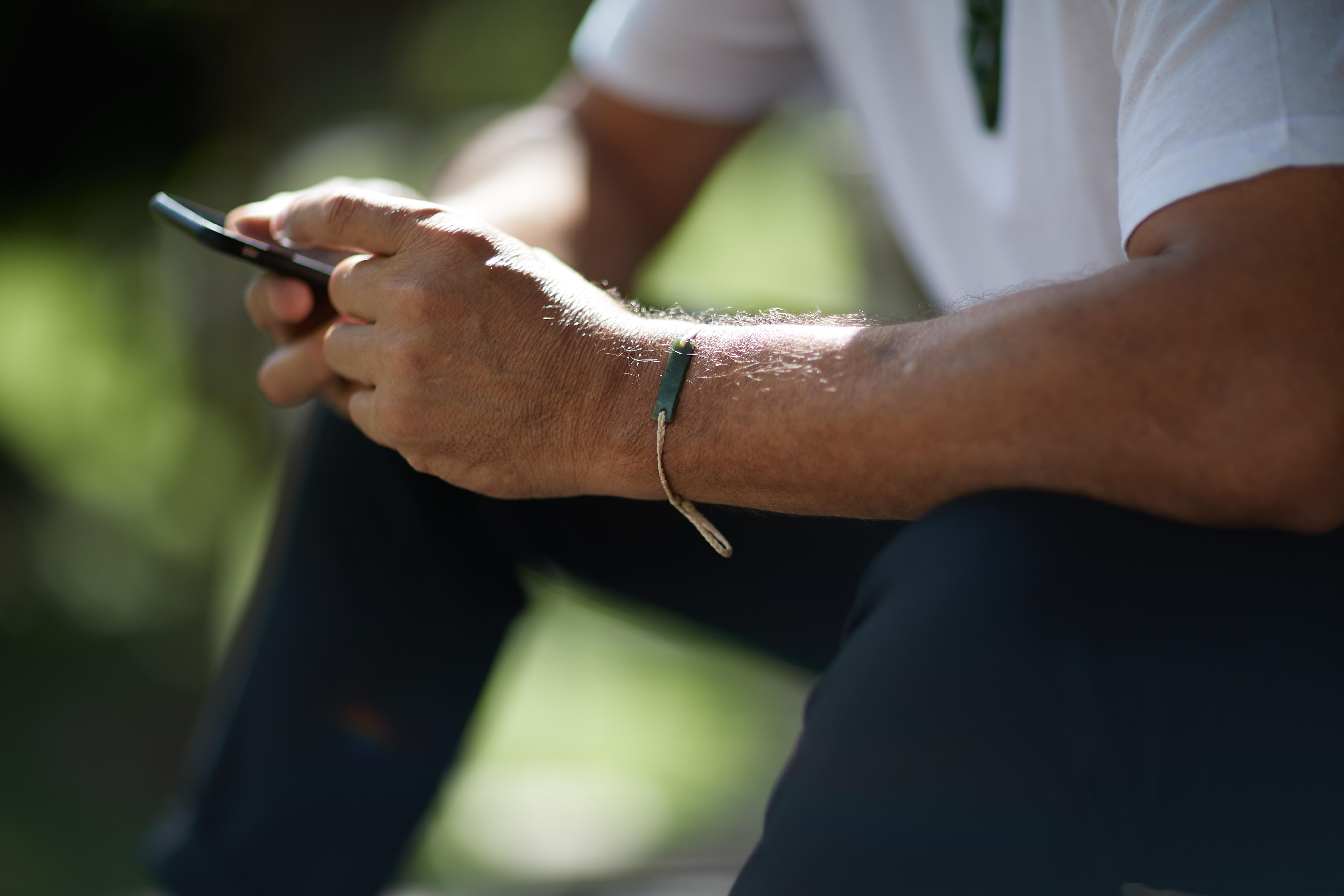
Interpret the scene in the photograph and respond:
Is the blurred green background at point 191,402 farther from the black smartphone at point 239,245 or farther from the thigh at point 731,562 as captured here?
the black smartphone at point 239,245

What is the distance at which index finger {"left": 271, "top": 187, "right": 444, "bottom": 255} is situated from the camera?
656 mm

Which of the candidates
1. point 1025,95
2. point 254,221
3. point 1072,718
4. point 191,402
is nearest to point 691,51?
point 1025,95

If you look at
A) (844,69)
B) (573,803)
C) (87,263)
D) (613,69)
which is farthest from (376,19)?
(573,803)

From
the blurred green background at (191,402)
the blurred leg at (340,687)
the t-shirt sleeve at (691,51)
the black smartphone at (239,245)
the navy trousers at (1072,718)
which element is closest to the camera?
the navy trousers at (1072,718)

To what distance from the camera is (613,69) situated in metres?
1.25

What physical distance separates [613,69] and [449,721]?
853mm

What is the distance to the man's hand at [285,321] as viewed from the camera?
2.57 feet

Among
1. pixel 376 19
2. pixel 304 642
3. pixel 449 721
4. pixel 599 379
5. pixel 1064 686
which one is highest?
pixel 376 19

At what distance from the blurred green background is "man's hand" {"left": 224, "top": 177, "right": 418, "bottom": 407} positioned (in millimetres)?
1450

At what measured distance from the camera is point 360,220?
67 cm

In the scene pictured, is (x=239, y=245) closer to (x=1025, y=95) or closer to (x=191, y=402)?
(x=1025, y=95)

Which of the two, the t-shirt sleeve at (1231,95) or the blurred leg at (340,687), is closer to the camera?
the t-shirt sleeve at (1231,95)

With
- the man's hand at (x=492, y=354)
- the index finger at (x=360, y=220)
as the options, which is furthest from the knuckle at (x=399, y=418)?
the index finger at (x=360, y=220)

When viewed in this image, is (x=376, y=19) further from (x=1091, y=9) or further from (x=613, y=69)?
(x=1091, y=9)
